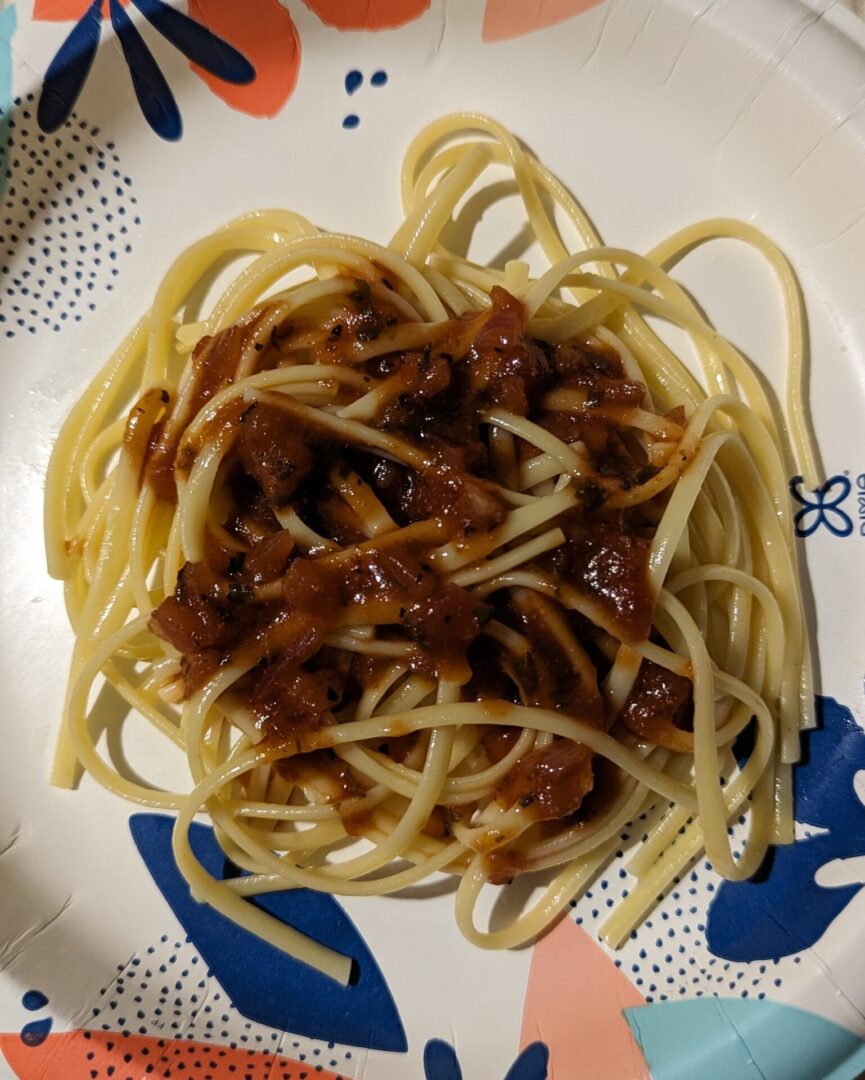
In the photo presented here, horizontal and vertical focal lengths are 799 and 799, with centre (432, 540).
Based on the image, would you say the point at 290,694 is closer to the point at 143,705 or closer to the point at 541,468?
the point at 143,705

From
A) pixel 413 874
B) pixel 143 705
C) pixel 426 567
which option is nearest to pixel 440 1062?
pixel 413 874

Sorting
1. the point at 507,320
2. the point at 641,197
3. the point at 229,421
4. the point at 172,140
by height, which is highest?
the point at 641,197

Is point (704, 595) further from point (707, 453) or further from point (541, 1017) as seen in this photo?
point (541, 1017)

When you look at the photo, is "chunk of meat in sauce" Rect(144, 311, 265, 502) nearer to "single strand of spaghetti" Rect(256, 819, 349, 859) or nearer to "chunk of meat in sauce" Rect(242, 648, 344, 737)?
"chunk of meat in sauce" Rect(242, 648, 344, 737)

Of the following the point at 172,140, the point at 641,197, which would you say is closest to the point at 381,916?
the point at 641,197

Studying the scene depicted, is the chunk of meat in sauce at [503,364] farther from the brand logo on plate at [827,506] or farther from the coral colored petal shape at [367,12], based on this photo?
the coral colored petal shape at [367,12]

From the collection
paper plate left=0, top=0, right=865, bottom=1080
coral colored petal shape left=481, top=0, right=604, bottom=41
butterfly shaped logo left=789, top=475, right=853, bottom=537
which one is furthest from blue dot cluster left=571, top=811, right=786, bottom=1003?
coral colored petal shape left=481, top=0, right=604, bottom=41
